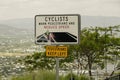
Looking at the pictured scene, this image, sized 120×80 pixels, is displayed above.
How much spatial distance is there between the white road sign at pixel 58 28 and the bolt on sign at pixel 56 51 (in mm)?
136

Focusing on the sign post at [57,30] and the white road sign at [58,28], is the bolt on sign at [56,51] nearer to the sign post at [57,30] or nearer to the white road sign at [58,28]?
the sign post at [57,30]

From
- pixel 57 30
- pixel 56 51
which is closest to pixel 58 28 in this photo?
pixel 57 30

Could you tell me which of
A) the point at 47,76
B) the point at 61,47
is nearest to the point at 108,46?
the point at 47,76

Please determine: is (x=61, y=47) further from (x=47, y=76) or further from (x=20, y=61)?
(x=20, y=61)

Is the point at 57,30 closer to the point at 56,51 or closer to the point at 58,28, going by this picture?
the point at 58,28

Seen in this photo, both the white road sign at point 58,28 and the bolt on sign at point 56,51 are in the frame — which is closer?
the white road sign at point 58,28

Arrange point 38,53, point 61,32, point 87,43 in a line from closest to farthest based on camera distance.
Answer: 1. point 61,32
2. point 87,43
3. point 38,53

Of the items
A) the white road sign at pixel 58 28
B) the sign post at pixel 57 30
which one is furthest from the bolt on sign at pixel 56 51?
the white road sign at pixel 58 28

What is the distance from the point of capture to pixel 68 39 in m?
6.54

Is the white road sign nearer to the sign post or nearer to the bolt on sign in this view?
the sign post

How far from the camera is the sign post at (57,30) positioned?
20.9 ft

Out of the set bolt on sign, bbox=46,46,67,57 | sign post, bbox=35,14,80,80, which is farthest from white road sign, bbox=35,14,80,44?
bolt on sign, bbox=46,46,67,57

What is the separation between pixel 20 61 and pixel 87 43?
5618mm

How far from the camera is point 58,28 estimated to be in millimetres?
6414
